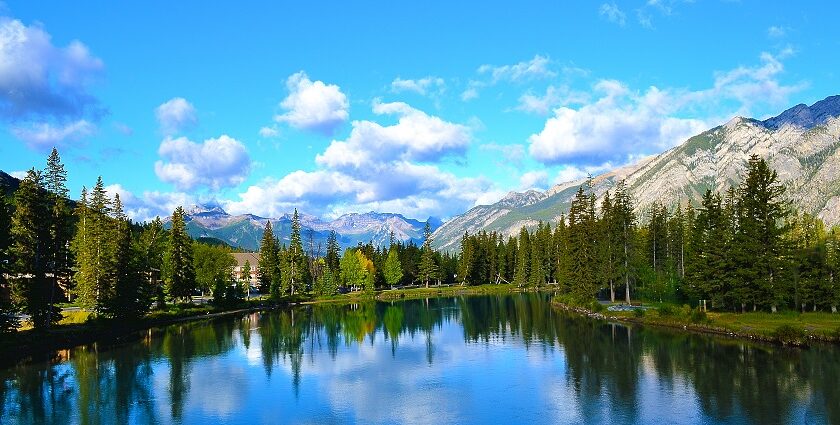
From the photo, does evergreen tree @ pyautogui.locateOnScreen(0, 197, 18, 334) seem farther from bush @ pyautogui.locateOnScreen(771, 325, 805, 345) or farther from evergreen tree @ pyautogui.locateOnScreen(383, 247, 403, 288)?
evergreen tree @ pyautogui.locateOnScreen(383, 247, 403, 288)

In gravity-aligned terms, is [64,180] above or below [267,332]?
above

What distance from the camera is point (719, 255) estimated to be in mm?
72312

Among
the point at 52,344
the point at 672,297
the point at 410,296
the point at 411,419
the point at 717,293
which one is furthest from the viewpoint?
the point at 410,296

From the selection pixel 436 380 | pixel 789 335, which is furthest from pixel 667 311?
pixel 436 380

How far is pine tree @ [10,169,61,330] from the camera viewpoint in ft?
201

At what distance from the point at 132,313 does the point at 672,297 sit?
79095mm

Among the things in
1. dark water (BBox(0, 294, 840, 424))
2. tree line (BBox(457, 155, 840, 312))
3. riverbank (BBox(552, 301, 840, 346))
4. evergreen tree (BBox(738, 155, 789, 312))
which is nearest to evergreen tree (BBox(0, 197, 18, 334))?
dark water (BBox(0, 294, 840, 424))

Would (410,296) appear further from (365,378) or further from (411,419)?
(411,419)

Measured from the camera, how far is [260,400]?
3988 centimetres

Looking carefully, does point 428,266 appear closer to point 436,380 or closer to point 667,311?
point 667,311

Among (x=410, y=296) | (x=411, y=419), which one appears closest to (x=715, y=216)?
(x=411, y=419)

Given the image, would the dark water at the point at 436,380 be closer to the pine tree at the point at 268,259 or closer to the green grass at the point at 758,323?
the green grass at the point at 758,323

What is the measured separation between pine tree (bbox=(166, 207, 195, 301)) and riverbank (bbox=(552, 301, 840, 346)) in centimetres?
6951

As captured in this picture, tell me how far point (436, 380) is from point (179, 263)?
69.1 metres
